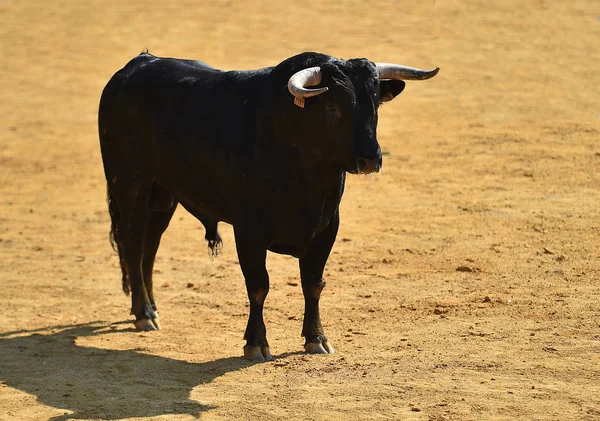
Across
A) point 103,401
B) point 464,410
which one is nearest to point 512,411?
point 464,410

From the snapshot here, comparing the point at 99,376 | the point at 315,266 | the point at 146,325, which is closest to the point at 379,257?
the point at 146,325

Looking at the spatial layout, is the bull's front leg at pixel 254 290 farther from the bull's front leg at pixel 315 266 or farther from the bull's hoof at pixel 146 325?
the bull's hoof at pixel 146 325

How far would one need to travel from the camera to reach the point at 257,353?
8.91 m

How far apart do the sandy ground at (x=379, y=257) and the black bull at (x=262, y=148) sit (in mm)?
800

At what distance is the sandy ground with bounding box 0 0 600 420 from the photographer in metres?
8.06

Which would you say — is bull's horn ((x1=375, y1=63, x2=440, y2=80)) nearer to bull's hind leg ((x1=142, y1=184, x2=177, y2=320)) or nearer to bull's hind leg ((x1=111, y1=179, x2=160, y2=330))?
bull's hind leg ((x1=111, y1=179, x2=160, y2=330))

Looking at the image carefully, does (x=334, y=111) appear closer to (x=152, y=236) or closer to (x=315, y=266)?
(x=315, y=266)

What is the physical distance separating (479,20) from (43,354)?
1729 centimetres

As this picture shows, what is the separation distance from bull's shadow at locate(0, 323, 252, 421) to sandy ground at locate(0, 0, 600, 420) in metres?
0.02

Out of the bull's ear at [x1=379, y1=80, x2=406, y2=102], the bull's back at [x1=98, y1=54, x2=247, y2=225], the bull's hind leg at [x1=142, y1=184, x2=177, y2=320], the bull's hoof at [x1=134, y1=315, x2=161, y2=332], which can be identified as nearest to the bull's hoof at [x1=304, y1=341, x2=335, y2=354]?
the bull's back at [x1=98, y1=54, x2=247, y2=225]

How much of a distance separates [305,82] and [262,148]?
71cm

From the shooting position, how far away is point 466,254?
12.1 metres

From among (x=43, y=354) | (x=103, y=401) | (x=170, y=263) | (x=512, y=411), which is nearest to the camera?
(x=512, y=411)

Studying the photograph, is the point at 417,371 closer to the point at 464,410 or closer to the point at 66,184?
the point at 464,410
